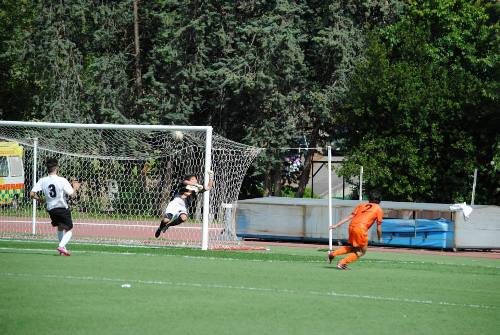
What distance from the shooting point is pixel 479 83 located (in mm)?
37469

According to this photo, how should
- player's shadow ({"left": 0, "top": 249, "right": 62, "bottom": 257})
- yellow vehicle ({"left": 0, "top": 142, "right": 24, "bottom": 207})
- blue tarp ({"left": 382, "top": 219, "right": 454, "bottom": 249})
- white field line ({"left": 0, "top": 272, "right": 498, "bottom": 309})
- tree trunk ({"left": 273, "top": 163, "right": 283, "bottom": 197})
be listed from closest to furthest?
white field line ({"left": 0, "top": 272, "right": 498, "bottom": 309}) → player's shadow ({"left": 0, "top": 249, "right": 62, "bottom": 257}) → blue tarp ({"left": 382, "top": 219, "right": 454, "bottom": 249}) → yellow vehicle ({"left": 0, "top": 142, "right": 24, "bottom": 207}) → tree trunk ({"left": 273, "top": 163, "right": 283, "bottom": 197})

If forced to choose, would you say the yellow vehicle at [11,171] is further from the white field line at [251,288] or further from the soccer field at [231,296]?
the white field line at [251,288]

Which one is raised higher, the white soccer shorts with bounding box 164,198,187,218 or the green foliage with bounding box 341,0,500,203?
the green foliage with bounding box 341,0,500,203

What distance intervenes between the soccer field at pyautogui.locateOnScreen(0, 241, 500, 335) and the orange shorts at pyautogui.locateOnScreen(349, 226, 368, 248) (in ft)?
1.79

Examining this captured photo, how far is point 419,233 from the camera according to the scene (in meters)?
28.3

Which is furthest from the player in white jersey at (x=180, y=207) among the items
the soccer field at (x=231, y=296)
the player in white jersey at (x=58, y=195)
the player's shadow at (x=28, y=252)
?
the player in white jersey at (x=58, y=195)

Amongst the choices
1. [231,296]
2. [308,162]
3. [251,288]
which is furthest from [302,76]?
[231,296]

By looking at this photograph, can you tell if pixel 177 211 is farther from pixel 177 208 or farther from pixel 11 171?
pixel 11 171

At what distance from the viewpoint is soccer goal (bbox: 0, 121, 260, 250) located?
25594mm

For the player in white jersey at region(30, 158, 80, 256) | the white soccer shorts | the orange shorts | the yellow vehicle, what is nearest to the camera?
the orange shorts

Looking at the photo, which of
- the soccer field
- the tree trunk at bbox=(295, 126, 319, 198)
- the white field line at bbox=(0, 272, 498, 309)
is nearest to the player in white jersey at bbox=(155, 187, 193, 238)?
the soccer field

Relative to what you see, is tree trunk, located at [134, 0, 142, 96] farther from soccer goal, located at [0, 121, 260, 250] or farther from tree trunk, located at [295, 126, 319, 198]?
soccer goal, located at [0, 121, 260, 250]

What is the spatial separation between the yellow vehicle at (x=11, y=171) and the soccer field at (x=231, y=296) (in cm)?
1056

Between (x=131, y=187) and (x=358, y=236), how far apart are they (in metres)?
12.5
